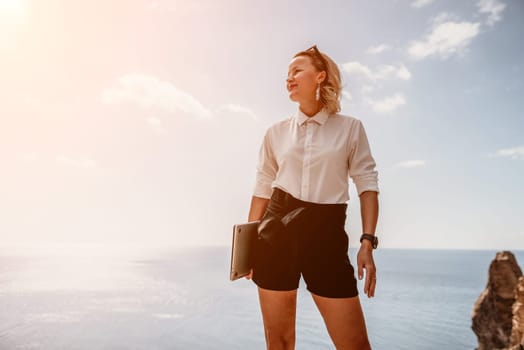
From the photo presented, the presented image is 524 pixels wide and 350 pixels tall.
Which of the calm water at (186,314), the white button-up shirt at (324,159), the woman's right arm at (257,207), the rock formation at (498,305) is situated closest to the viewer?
the white button-up shirt at (324,159)

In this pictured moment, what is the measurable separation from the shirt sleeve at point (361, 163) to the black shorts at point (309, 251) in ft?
0.61

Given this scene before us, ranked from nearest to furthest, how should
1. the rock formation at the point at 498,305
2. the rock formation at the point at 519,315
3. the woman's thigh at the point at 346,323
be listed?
the woman's thigh at the point at 346,323 < the rock formation at the point at 519,315 < the rock formation at the point at 498,305

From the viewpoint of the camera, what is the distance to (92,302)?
13112cm

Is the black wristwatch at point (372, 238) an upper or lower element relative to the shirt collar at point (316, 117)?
lower

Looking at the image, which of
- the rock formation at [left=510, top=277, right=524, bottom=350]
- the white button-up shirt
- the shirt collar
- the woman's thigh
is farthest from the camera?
the rock formation at [left=510, top=277, right=524, bottom=350]

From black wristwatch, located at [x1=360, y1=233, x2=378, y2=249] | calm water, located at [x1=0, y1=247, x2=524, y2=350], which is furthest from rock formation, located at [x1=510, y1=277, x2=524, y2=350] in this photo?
calm water, located at [x1=0, y1=247, x2=524, y2=350]

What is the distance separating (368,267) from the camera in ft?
6.56

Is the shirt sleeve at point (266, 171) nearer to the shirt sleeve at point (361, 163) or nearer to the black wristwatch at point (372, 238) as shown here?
the shirt sleeve at point (361, 163)

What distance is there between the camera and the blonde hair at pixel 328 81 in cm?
240

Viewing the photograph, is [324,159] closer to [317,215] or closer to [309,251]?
[317,215]

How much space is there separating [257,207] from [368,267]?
35.0 inches

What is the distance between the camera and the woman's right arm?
2574 millimetres

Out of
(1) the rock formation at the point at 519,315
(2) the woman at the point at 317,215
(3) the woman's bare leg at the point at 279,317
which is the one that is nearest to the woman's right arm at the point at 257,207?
(2) the woman at the point at 317,215

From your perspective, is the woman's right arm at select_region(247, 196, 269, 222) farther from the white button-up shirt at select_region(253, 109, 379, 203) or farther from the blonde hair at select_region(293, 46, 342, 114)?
the blonde hair at select_region(293, 46, 342, 114)
